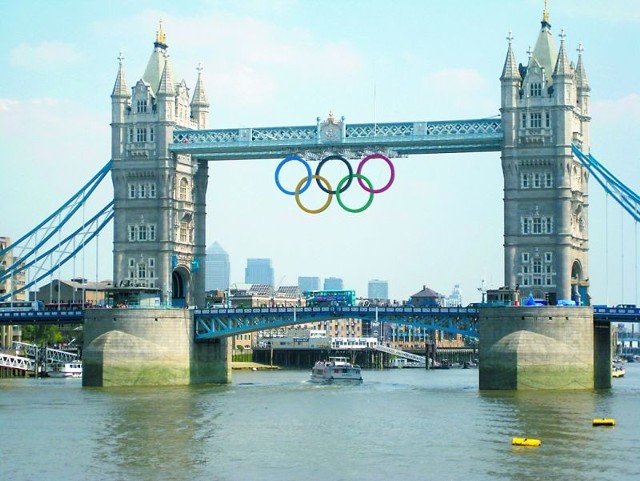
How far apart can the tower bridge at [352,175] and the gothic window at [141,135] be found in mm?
98

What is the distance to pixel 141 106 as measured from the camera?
5925 inches

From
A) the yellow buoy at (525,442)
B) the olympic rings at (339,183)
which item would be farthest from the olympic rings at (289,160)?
the yellow buoy at (525,442)

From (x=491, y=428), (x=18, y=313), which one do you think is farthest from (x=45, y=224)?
(x=491, y=428)

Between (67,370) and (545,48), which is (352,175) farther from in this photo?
(67,370)

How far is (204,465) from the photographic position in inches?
2936

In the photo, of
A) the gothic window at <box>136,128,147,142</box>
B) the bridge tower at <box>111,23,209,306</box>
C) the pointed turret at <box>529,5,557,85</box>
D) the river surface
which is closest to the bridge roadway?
the bridge tower at <box>111,23,209,306</box>

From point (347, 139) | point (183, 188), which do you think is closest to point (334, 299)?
point (347, 139)

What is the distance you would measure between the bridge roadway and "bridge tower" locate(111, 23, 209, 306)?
598 cm

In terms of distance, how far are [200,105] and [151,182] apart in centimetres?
1262

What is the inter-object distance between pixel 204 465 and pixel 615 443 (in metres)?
23.0

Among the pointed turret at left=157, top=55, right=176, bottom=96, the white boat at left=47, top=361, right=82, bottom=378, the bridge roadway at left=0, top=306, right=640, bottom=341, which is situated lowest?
the white boat at left=47, top=361, right=82, bottom=378

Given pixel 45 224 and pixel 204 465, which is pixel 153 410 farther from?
pixel 45 224

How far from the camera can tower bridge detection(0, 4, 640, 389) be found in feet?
428

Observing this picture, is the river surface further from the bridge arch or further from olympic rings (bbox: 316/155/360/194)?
the bridge arch
